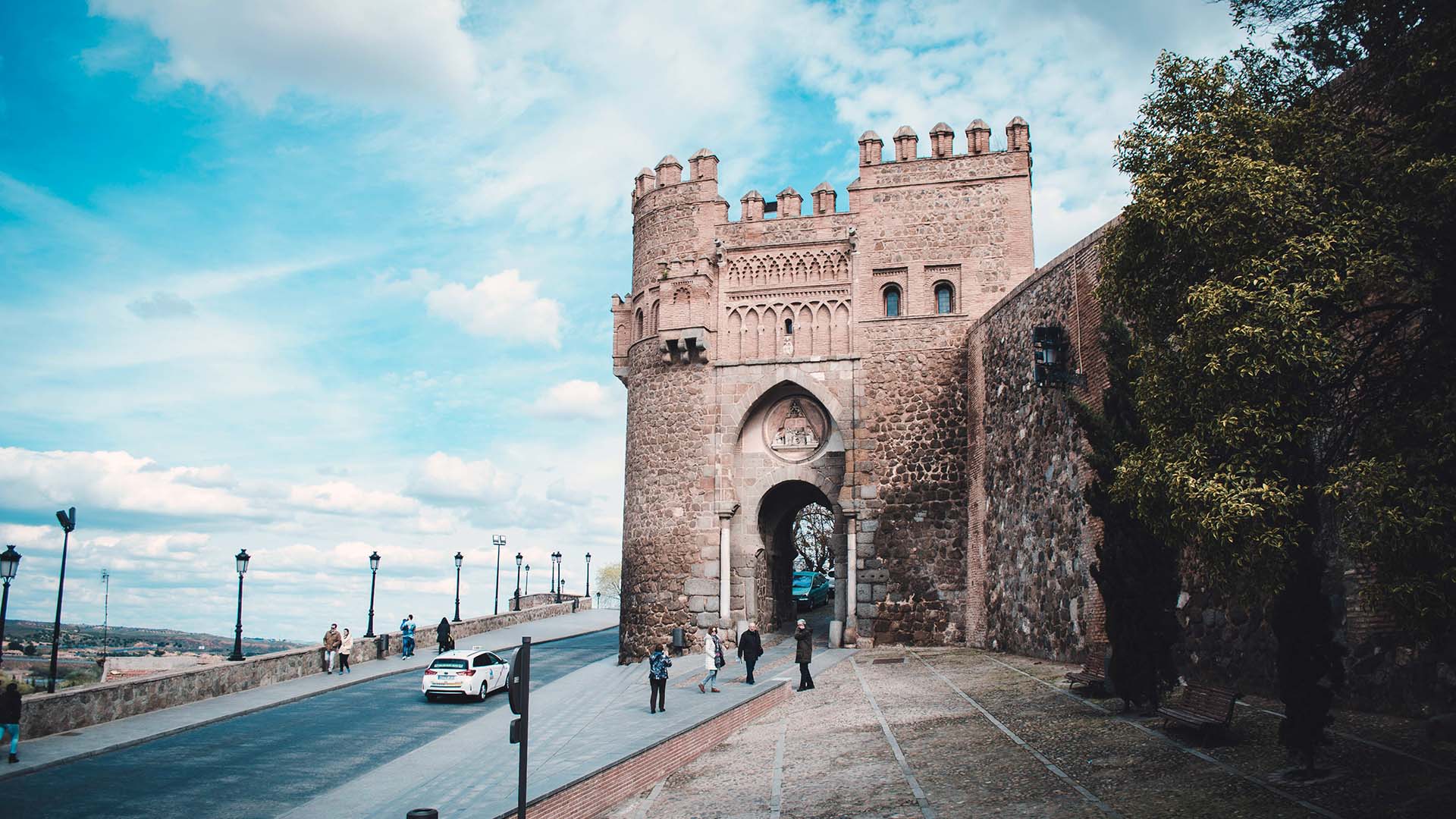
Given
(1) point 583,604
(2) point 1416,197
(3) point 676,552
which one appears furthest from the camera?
(1) point 583,604

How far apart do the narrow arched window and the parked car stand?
36.1 feet

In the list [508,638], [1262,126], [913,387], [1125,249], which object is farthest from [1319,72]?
[508,638]

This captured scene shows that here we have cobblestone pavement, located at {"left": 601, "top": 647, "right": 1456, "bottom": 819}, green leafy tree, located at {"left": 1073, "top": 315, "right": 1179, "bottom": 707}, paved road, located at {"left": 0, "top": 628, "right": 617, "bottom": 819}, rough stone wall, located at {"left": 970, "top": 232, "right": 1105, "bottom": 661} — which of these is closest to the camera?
cobblestone pavement, located at {"left": 601, "top": 647, "right": 1456, "bottom": 819}

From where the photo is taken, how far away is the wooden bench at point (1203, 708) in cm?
938

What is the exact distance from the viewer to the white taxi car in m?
18.7

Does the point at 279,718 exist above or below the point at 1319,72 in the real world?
below

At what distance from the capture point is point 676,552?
24.5m

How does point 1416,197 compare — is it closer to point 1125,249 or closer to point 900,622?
point 1125,249

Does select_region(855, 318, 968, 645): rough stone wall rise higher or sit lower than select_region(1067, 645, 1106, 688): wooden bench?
higher

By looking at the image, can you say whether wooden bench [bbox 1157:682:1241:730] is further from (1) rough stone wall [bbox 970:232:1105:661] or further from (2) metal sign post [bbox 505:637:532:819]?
(2) metal sign post [bbox 505:637:532:819]

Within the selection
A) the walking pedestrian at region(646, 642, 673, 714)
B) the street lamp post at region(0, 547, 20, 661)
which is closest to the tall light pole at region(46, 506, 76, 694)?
the street lamp post at region(0, 547, 20, 661)

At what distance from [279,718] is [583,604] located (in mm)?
33782

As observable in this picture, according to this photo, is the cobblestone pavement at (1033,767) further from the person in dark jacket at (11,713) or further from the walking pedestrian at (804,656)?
the person in dark jacket at (11,713)

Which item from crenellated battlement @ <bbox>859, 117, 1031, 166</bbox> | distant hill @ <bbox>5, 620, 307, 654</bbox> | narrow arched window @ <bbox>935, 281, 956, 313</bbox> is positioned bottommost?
distant hill @ <bbox>5, 620, 307, 654</bbox>
